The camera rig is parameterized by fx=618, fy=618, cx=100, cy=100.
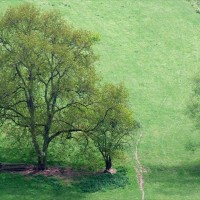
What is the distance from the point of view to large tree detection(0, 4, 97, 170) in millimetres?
57625

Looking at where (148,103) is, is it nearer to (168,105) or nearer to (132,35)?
(168,105)

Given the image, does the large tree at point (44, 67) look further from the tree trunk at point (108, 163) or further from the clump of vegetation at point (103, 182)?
the clump of vegetation at point (103, 182)

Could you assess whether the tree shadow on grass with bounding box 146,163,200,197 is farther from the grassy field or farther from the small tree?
the small tree

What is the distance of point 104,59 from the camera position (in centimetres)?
8950

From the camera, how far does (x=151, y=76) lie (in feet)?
287

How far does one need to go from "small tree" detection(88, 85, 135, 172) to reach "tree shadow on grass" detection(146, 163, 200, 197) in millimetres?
5268

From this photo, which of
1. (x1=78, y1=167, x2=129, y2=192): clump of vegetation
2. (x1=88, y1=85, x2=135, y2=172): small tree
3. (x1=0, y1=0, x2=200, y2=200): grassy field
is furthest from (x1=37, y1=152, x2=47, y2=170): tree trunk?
(x1=88, y1=85, x2=135, y2=172): small tree

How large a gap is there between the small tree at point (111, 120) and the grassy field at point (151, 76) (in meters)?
4.60

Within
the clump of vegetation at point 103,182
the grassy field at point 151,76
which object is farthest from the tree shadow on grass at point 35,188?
the clump of vegetation at point 103,182

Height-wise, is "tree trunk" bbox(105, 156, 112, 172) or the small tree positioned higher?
the small tree

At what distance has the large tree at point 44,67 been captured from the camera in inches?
2269

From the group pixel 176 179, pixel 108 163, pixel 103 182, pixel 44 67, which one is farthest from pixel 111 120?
pixel 176 179

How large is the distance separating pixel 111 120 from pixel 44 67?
8.52 m

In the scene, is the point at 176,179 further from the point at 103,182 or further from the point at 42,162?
the point at 42,162
